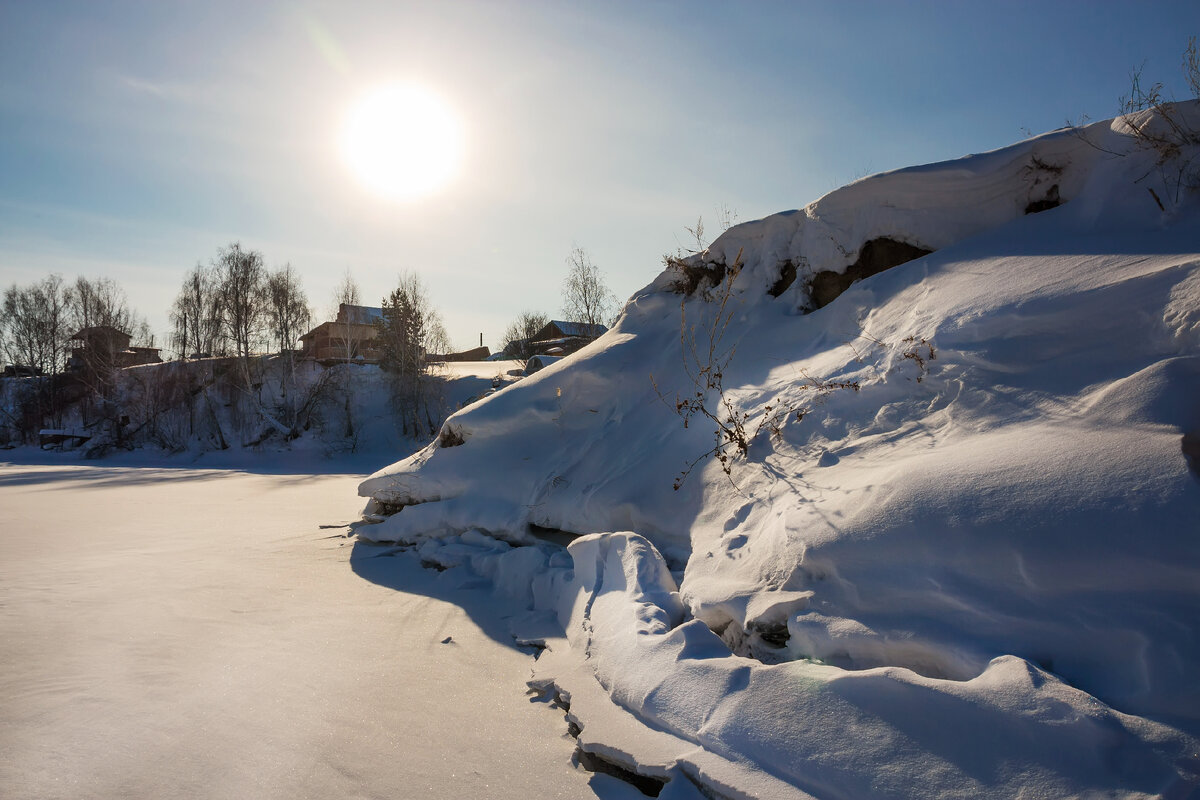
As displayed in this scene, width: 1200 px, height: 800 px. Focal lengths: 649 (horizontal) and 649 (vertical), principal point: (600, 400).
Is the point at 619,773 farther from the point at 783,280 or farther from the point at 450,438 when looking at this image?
the point at 783,280

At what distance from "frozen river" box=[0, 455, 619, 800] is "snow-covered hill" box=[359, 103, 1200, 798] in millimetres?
377

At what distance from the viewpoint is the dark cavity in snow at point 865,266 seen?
520 cm

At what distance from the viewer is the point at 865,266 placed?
18.0ft

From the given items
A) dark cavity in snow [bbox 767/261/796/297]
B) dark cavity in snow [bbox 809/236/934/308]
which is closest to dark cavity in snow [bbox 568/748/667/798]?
dark cavity in snow [bbox 809/236/934/308]

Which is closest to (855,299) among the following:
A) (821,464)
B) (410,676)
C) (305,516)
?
(821,464)

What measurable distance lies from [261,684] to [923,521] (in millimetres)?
3015

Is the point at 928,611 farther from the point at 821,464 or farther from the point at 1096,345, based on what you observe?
the point at 1096,345

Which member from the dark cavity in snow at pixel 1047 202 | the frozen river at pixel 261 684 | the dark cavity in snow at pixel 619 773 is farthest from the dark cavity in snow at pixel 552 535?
the dark cavity in snow at pixel 1047 202

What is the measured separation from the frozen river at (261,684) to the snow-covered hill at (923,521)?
377mm

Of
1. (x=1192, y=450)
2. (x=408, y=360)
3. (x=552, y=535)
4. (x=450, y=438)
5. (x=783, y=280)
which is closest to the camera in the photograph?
(x=1192, y=450)

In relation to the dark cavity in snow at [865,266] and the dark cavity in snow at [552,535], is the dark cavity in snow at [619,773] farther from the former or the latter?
the dark cavity in snow at [865,266]

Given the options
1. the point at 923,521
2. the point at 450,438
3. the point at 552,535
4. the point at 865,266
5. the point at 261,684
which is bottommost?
the point at 261,684

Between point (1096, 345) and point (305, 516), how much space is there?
8676mm

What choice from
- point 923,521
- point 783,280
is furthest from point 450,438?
point 923,521
